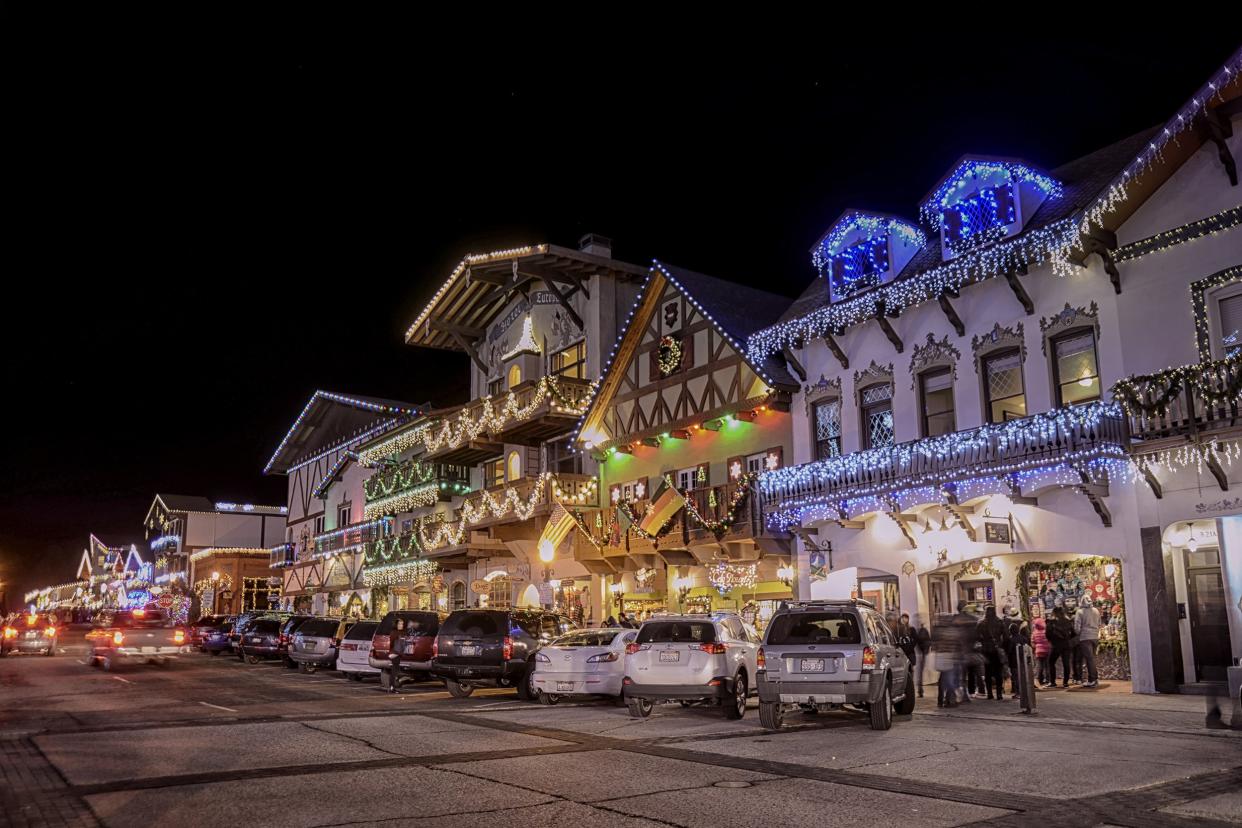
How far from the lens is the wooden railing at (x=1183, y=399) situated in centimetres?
1658

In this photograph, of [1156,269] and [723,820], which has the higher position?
[1156,269]

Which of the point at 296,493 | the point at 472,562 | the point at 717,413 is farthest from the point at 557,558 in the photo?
the point at 296,493

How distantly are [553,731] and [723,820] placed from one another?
6448mm

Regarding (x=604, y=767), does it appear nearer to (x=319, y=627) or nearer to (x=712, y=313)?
(x=712, y=313)

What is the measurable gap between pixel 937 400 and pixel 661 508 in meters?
7.93

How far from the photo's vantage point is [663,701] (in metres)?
15.8

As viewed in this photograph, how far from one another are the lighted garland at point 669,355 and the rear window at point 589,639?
39.5ft

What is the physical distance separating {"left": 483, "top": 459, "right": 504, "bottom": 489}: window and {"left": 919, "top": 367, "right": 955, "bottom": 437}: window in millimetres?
19748

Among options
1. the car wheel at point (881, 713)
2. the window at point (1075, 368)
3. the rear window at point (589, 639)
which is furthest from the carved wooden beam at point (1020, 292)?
the rear window at point (589, 639)

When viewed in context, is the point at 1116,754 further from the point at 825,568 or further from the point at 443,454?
the point at 443,454

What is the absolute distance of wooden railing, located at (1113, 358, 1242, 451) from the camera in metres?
16.6

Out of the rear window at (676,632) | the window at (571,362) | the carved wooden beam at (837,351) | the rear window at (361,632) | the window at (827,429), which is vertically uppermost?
the window at (571,362)

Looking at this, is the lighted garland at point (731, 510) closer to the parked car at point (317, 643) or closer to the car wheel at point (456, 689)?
the car wheel at point (456, 689)

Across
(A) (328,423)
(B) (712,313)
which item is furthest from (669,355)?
(A) (328,423)
